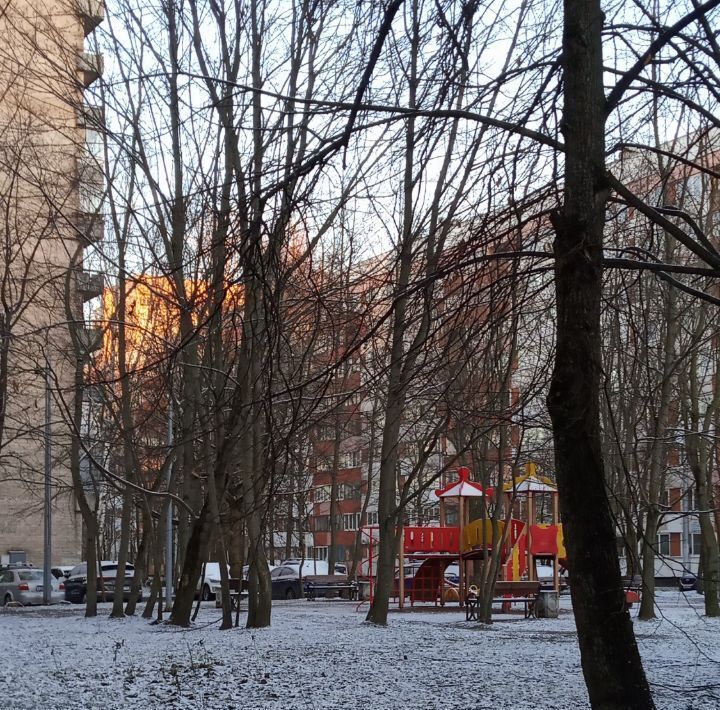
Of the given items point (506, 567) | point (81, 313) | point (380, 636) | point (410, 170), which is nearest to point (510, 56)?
point (410, 170)

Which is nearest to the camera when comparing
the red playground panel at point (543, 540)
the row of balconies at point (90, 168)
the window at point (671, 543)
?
the row of balconies at point (90, 168)

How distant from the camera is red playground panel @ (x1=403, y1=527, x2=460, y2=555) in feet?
85.7

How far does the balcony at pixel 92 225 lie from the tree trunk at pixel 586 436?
15493 millimetres

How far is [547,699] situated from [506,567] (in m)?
17.0

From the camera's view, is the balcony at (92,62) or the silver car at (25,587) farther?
the silver car at (25,587)

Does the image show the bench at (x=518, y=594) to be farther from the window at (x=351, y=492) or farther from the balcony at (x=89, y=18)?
the window at (x=351, y=492)

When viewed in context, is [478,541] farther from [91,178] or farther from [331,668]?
[331,668]

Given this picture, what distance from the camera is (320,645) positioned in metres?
13.6

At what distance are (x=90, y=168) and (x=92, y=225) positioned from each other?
1.32 metres

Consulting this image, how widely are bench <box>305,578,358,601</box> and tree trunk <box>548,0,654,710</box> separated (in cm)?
3006

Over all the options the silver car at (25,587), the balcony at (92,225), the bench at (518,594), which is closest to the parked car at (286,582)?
the silver car at (25,587)

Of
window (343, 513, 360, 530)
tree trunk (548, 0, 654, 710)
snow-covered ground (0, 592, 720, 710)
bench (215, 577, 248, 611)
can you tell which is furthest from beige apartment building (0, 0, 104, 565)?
window (343, 513, 360, 530)

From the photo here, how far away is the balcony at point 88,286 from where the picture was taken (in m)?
22.8

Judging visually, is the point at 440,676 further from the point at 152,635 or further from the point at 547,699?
the point at 152,635
